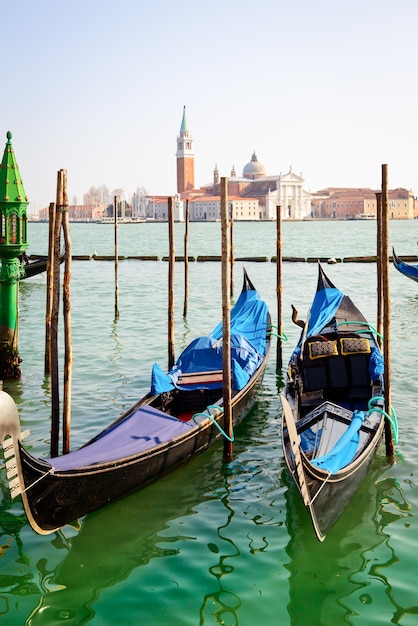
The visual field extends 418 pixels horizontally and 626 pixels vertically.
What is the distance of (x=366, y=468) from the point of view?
420cm

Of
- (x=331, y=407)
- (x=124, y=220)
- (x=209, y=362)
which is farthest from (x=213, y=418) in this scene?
(x=124, y=220)

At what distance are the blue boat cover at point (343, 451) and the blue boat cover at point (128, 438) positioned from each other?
37.1 inches

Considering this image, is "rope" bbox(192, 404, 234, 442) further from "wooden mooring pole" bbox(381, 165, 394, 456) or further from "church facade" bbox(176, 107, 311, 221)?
"church facade" bbox(176, 107, 311, 221)

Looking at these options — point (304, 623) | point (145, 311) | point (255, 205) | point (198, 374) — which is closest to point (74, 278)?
point (145, 311)

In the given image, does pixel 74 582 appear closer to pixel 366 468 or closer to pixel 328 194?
pixel 366 468

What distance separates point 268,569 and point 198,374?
2151mm

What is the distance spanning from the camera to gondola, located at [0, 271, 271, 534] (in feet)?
10.8

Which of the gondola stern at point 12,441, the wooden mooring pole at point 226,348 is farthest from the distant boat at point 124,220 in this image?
the gondola stern at point 12,441

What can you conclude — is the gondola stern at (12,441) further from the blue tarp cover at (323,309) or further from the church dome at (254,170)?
the church dome at (254,170)

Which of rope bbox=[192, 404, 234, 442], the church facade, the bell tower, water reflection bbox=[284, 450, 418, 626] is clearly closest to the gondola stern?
water reflection bbox=[284, 450, 418, 626]

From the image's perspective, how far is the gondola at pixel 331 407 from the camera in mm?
3428

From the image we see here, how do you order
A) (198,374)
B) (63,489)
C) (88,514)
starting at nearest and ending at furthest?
(63,489) → (88,514) → (198,374)

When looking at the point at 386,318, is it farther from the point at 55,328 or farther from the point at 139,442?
the point at 55,328

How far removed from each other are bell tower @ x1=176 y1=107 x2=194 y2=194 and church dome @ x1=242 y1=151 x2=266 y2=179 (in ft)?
21.3
